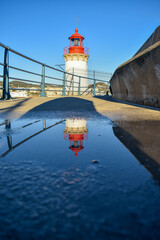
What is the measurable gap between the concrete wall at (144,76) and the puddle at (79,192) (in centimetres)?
230

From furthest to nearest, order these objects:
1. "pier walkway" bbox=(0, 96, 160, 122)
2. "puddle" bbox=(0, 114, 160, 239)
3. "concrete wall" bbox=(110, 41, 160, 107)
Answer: "concrete wall" bbox=(110, 41, 160, 107) < "pier walkway" bbox=(0, 96, 160, 122) < "puddle" bbox=(0, 114, 160, 239)

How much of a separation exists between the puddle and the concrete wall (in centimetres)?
230

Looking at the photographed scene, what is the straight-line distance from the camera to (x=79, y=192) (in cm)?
75

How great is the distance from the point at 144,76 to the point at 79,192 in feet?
11.3

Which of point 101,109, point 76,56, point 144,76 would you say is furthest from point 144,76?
point 76,56

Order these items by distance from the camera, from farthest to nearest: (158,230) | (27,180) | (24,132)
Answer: (24,132)
(27,180)
(158,230)

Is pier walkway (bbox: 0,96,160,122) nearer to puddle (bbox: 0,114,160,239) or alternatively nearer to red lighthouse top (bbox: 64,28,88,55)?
puddle (bbox: 0,114,160,239)

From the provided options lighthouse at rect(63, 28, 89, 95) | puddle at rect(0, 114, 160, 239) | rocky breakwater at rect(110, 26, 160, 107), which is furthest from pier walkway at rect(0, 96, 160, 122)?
lighthouse at rect(63, 28, 89, 95)

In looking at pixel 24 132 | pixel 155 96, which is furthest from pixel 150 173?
pixel 155 96

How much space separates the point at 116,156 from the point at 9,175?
63 cm

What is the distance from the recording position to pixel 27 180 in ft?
2.82

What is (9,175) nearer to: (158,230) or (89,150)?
(89,150)

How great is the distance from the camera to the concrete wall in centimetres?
330

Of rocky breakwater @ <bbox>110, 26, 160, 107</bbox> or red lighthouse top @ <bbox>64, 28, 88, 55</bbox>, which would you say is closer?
rocky breakwater @ <bbox>110, 26, 160, 107</bbox>
